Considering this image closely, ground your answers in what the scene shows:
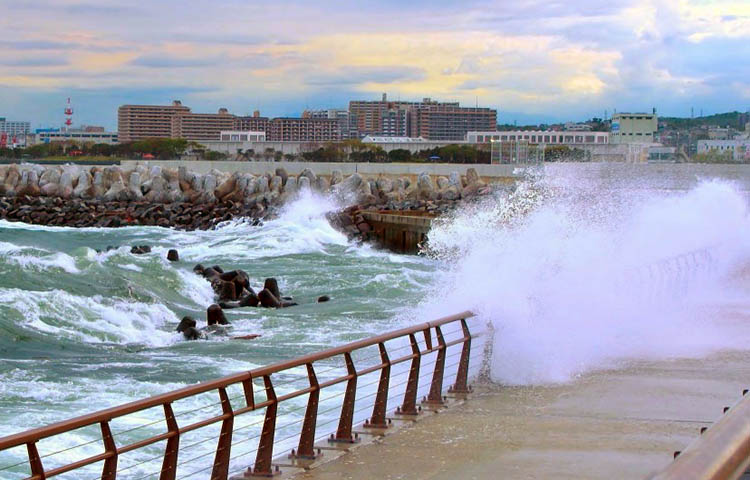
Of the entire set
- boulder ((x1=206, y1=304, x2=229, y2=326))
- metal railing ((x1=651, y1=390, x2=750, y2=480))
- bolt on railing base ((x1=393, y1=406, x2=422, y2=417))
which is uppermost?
metal railing ((x1=651, y1=390, x2=750, y2=480))

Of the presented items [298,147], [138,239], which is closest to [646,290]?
[138,239]

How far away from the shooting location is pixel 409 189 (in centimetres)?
5659

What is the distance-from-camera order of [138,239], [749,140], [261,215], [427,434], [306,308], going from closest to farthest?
[427,434]
[306,308]
[138,239]
[261,215]
[749,140]

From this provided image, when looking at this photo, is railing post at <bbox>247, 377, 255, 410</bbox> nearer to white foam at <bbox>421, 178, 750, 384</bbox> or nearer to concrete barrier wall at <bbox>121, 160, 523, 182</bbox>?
white foam at <bbox>421, 178, 750, 384</bbox>

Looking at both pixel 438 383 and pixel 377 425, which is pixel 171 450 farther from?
pixel 438 383

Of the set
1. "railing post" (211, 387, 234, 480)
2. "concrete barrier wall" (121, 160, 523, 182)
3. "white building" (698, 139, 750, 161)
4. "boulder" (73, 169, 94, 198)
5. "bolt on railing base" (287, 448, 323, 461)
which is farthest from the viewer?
"white building" (698, 139, 750, 161)

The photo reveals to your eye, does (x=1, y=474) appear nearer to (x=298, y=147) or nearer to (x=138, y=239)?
(x=138, y=239)

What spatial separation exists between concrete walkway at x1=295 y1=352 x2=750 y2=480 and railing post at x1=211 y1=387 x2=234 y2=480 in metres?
0.61

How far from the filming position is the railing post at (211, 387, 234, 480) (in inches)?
280

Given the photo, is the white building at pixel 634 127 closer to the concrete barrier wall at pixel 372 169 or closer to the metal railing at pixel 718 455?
the concrete barrier wall at pixel 372 169

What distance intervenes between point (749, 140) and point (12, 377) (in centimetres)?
7197

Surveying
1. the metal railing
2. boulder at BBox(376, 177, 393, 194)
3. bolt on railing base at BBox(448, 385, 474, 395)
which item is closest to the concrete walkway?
bolt on railing base at BBox(448, 385, 474, 395)

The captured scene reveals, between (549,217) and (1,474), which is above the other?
(549,217)

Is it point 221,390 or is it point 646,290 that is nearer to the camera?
point 221,390
